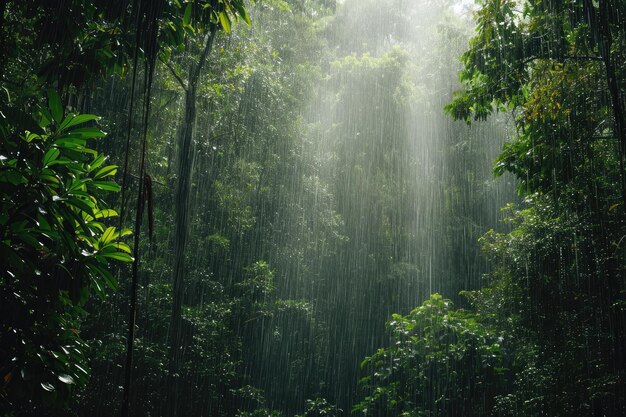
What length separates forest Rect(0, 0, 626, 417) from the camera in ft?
7.52

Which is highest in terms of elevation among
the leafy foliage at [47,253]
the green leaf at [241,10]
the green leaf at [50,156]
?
the green leaf at [241,10]

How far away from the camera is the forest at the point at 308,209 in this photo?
2.29 metres

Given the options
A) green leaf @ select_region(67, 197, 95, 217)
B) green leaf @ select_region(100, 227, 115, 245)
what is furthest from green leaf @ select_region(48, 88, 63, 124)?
green leaf @ select_region(100, 227, 115, 245)

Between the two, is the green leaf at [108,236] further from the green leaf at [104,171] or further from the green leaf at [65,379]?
the green leaf at [65,379]

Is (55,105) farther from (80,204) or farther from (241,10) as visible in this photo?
(241,10)

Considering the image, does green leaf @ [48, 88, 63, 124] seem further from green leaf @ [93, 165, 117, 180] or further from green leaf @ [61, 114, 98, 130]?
green leaf @ [93, 165, 117, 180]

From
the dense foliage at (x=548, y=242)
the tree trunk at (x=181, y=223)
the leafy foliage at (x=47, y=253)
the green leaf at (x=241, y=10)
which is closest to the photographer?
the leafy foliage at (x=47, y=253)

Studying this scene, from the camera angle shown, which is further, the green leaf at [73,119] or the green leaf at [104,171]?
the green leaf at [104,171]

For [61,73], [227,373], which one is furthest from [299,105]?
[61,73]

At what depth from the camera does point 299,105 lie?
12.8 metres

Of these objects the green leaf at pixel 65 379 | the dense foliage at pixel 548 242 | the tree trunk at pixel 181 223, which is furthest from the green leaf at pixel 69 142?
the tree trunk at pixel 181 223

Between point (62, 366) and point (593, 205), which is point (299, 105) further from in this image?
point (62, 366)

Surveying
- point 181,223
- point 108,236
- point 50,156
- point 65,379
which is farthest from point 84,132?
point 181,223

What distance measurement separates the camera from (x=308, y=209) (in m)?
13.1
